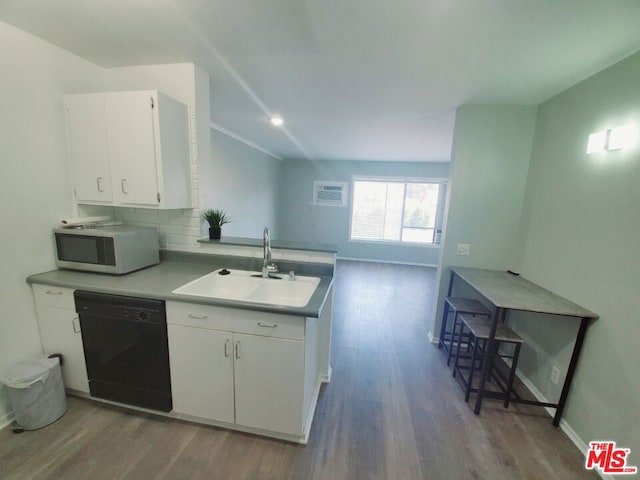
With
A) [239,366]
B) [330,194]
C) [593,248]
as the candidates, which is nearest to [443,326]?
[593,248]

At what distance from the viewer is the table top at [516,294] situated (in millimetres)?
1721

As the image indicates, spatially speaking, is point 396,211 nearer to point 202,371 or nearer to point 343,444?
point 343,444

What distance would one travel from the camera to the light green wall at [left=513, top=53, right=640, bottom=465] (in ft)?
4.78

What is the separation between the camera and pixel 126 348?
1657 mm

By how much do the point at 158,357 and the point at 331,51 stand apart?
2.25 meters

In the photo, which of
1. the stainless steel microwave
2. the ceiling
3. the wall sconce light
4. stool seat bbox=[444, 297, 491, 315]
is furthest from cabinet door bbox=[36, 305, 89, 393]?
the wall sconce light

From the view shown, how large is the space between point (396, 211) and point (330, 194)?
1.69 meters

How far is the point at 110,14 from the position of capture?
1.46m

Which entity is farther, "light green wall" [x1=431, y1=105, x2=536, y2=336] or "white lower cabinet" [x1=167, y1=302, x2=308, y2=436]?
"light green wall" [x1=431, y1=105, x2=536, y2=336]

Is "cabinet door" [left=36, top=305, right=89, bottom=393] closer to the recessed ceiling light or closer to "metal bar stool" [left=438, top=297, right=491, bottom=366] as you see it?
the recessed ceiling light

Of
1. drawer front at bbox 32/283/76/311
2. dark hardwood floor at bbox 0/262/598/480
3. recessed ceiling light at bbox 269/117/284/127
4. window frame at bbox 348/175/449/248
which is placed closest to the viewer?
dark hardwood floor at bbox 0/262/598/480

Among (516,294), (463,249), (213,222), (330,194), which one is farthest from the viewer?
(330,194)

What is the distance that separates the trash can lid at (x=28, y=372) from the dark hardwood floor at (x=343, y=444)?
357mm

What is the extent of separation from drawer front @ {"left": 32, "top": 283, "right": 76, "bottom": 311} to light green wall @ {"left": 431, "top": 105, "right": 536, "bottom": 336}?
123 inches
